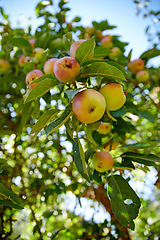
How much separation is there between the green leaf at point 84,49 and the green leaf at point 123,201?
0.77 meters

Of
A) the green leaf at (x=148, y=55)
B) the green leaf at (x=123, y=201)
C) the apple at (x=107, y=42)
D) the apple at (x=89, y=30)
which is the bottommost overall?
the green leaf at (x=123, y=201)

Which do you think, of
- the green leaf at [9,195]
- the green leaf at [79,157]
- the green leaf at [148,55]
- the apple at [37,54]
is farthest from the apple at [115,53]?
the green leaf at [9,195]

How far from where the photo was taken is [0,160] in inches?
50.8

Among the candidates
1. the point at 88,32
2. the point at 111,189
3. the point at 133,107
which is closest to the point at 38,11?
the point at 88,32

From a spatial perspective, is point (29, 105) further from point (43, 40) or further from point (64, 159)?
point (64, 159)

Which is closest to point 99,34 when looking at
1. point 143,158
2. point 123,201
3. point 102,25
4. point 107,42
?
point 102,25

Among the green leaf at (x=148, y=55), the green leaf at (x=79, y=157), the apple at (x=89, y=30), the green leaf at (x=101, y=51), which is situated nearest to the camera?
the green leaf at (x=79, y=157)

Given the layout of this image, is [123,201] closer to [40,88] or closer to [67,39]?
[40,88]

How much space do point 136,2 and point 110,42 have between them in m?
2.30

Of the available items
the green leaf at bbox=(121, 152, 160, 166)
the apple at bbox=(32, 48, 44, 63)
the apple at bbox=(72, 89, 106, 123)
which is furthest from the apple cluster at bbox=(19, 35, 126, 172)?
the green leaf at bbox=(121, 152, 160, 166)

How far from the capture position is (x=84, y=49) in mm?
902

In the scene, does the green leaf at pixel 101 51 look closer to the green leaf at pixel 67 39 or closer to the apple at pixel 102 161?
the green leaf at pixel 67 39

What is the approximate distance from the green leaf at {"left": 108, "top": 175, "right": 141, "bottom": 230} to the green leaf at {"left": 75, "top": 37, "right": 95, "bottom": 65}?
2.52 feet

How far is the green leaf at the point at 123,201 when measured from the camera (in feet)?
3.45
